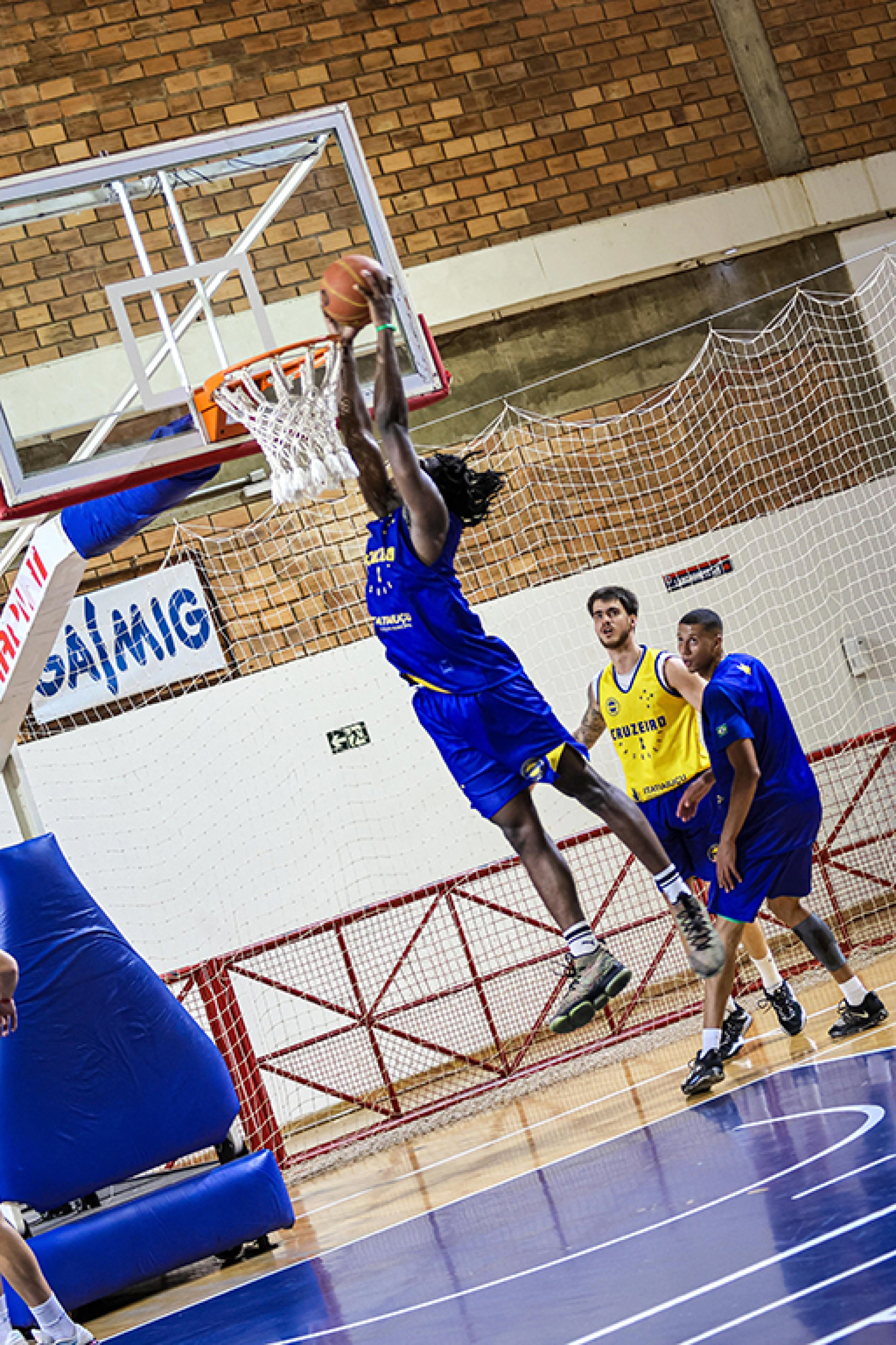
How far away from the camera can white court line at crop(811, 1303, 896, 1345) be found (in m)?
3.14

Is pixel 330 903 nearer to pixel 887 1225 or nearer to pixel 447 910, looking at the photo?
pixel 447 910

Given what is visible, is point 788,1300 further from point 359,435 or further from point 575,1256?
point 359,435

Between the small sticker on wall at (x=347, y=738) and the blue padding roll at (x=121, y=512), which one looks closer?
the blue padding roll at (x=121, y=512)

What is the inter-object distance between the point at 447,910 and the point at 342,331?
18.9ft

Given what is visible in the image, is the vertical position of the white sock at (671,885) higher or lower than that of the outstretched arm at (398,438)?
lower

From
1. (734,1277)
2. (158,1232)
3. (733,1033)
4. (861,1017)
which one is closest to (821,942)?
(861,1017)

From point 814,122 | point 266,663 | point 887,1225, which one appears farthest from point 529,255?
point 887,1225

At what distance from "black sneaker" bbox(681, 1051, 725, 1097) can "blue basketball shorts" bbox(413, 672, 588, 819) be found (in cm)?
219

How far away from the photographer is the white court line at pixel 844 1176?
443cm

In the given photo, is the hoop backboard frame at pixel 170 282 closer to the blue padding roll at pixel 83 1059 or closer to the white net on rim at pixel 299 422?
the white net on rim at pixel 299 422

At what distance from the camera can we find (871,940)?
29.5ft

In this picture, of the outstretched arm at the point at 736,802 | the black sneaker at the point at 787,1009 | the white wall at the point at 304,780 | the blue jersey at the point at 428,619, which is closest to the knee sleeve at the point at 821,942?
the black sneaker at the point at 787,1009

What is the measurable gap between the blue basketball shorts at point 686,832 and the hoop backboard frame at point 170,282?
8.21ft

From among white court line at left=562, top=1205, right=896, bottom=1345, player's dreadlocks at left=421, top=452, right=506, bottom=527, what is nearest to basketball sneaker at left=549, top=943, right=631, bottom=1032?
white court line at left=562, top=1205, right=896, bottom=1345
